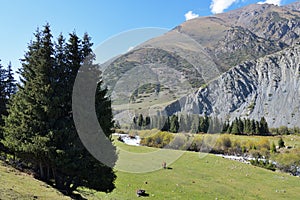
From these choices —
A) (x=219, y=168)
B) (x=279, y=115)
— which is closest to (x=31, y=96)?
(x=219, y=168)

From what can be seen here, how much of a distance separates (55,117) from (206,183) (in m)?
20.4

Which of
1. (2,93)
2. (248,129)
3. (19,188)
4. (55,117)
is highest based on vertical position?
(2,93)

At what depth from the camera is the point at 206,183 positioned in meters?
31.9

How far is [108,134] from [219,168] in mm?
25343

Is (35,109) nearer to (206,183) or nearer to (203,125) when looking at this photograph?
(206,183)

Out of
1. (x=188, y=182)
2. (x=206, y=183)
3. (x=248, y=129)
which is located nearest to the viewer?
(x=188, y=182)

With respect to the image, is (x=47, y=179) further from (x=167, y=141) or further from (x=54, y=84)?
(x=167, y=141)

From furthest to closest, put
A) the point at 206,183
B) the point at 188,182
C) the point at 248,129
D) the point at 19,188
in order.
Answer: the point at 248,129 → the point at 206,183 → the point at 188,182 → the point at 19,188

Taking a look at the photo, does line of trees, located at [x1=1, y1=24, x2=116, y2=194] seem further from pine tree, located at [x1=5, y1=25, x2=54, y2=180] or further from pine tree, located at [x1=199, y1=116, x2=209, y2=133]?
pine tree, located at [x1=199, y1=116, x2=209, y2=133]

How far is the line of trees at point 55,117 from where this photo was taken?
60.2ft

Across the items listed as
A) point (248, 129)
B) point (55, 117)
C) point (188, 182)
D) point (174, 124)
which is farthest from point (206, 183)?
point (248, 129)

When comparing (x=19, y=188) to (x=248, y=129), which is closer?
(x=19, y=188)

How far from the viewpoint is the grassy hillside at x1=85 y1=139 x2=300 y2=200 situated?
88.5 ft

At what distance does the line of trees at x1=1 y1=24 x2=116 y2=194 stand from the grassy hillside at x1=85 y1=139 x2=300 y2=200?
404 centimetres
